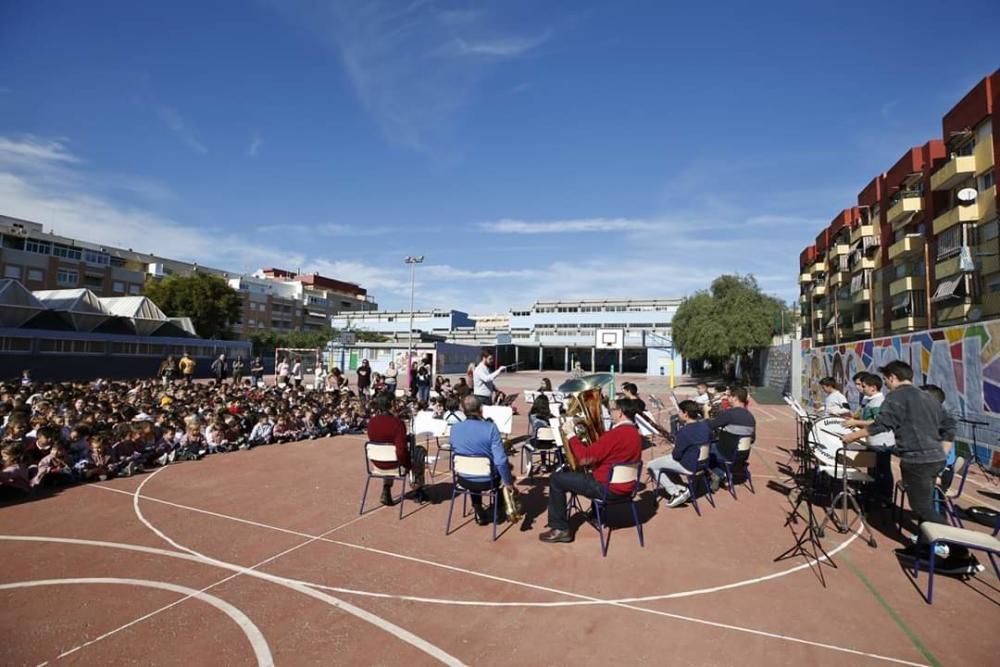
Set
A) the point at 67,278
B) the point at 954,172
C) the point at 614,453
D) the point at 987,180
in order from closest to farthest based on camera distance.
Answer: the point at 614,453
the point at 987,180
the point at 954,172
the point at 67,278

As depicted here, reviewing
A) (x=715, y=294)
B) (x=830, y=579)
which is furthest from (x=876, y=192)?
(x=830, y=579)

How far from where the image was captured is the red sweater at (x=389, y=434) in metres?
6.29

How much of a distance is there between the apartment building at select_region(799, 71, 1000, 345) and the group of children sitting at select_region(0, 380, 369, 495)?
27690 millimetres

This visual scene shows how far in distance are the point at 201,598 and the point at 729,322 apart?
36765 millimetres

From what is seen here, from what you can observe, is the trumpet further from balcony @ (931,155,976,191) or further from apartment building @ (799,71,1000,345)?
balcony @ (931,155,976,191)

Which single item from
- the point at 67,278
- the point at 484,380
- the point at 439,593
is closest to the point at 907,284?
the point at 484,380

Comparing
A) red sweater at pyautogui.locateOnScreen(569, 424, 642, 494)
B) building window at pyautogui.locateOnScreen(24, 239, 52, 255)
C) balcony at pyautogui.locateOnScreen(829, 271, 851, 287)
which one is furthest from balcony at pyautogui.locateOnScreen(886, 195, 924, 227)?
building window at pyautogui.locateOnScreen(24, 239, 52, 255)

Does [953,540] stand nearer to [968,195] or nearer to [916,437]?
[916,437]

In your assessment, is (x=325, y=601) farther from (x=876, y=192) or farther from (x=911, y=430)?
(x=876, y=192)

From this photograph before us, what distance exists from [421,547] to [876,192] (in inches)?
1629

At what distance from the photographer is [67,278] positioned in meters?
60.8

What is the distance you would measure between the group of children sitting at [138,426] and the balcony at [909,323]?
3100cm

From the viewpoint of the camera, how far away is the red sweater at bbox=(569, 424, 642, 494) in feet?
17.3

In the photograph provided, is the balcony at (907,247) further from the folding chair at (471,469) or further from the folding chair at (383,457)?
the folding chair at (383,457)
